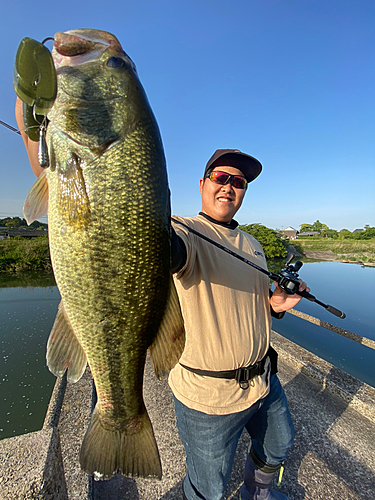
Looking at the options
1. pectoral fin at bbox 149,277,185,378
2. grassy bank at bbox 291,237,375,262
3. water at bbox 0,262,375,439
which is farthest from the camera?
grassy bank at bbox 291,237,375,262

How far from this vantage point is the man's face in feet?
7.80

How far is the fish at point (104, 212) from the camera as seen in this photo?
1.20 m

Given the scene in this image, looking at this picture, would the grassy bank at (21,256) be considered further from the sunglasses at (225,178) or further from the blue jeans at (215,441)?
the blue jeans at (215,441)

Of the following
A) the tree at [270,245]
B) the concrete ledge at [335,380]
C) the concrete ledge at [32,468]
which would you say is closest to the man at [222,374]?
the concrete ledge at [32,468]

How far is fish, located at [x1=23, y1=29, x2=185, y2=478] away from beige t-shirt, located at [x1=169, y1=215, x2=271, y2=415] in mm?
481

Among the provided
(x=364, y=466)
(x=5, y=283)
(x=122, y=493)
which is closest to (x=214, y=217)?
(x=122, y=493)

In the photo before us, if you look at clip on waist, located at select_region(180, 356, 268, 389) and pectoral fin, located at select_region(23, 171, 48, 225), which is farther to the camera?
clip on waist, located at select_region(180, 356, 268, 389)

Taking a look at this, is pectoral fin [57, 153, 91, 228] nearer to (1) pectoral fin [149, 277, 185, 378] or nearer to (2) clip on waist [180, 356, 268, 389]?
(1) pectoral fin [149, 277, 185, 378]

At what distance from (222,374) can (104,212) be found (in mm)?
1453

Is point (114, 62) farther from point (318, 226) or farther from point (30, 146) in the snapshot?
point (318, 226)

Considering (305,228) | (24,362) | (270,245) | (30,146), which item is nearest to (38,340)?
(24,362)

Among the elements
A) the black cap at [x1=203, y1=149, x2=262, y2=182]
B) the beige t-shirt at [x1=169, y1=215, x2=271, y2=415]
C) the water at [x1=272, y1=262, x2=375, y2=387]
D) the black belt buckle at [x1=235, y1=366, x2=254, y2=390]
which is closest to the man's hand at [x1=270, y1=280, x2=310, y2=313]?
the beige t-shirt at [x1=169, y1=215, x2=271, y2=415]

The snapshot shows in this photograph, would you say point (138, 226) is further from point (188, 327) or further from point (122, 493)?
point (122, 493)

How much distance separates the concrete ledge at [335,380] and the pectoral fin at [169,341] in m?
3.40
